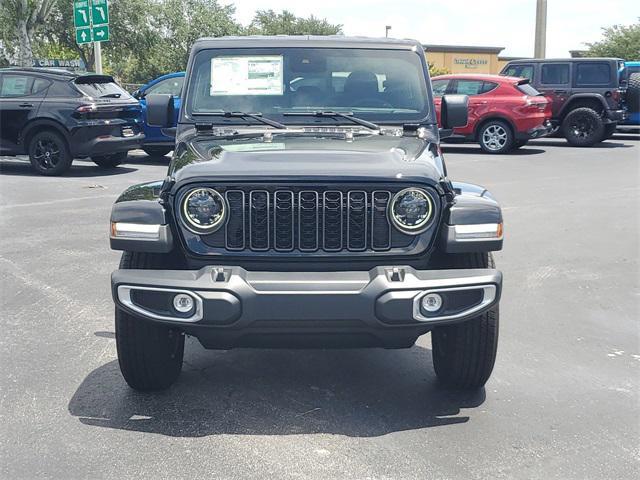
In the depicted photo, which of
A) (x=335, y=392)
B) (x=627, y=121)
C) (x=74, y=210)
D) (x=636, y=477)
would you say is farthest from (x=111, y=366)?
(x=627, y=121)

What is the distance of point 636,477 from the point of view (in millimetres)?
3293

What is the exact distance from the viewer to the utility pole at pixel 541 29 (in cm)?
2514

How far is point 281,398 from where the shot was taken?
410 centimetres

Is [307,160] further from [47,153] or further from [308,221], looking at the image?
[47,153]

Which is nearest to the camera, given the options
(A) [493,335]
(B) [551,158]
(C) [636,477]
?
(C) [636,477]

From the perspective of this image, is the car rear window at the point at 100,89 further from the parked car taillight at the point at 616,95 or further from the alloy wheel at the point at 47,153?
the parked car taillight at the point at 616,95

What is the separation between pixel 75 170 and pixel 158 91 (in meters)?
2.05

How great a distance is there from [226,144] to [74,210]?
6237 mm

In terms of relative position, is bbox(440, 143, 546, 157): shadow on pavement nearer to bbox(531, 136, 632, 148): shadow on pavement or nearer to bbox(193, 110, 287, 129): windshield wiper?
bbox(531, 136, 632, 148): shadow on pavement

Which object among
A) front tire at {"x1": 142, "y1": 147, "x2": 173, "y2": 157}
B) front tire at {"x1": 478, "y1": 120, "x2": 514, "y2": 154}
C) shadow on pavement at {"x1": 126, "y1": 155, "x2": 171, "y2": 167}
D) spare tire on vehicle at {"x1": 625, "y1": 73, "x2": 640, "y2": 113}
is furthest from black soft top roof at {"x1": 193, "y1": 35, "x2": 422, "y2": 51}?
spare tire on vehicle at {"x1": 625, "y1": 73, "x2": 640, "y2": 113}

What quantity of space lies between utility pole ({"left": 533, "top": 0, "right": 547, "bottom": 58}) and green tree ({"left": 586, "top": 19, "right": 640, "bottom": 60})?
17.3 m

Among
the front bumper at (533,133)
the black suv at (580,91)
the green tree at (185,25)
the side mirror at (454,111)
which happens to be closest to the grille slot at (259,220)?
the side mirror at (454,111)

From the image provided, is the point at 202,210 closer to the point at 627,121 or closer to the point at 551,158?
the point at 551,158

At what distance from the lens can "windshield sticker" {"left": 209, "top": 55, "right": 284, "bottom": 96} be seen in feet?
15.9
